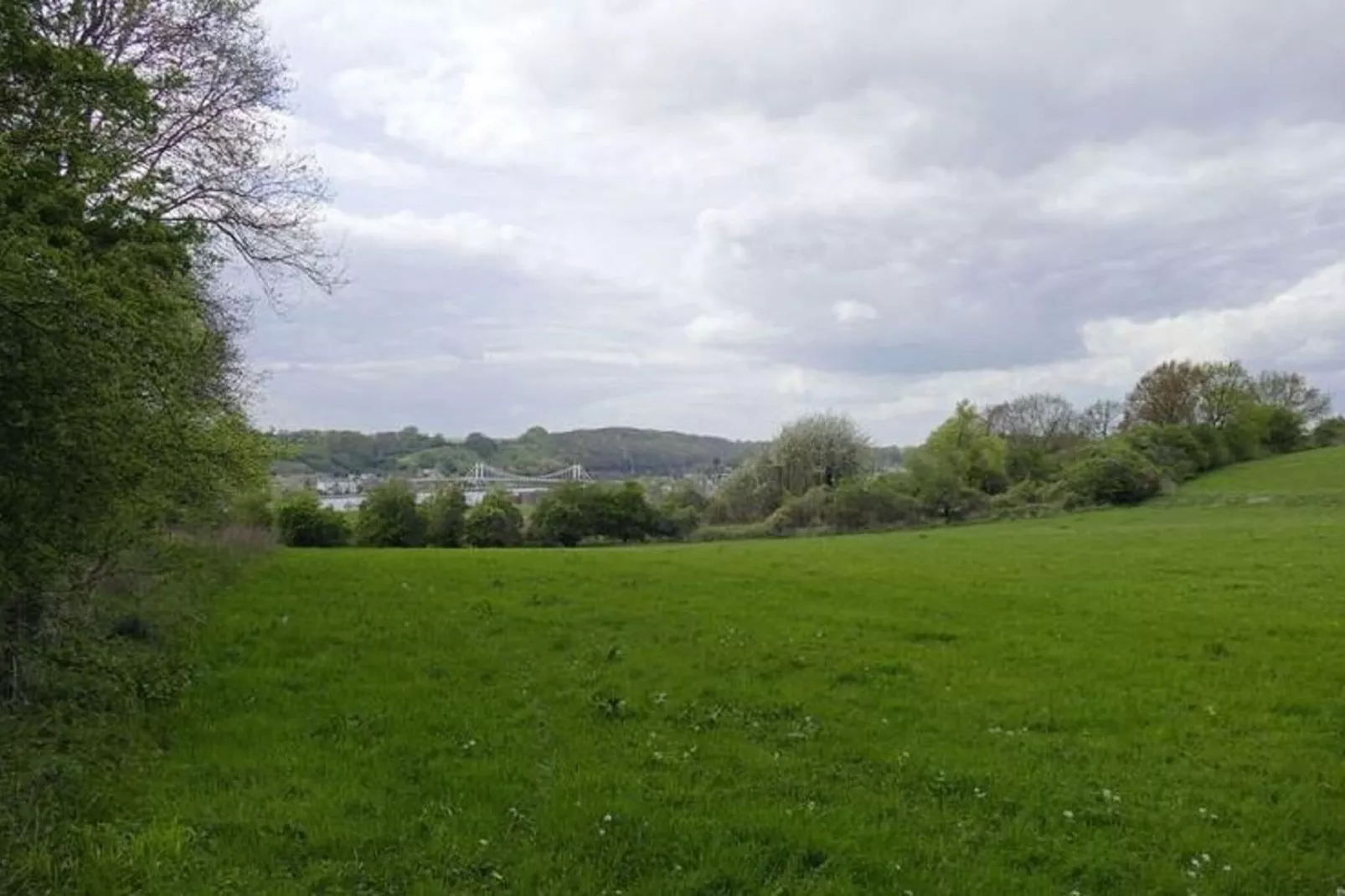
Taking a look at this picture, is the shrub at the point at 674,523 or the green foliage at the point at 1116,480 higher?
the green foliage at the point at 1116,480

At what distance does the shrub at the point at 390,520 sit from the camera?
61.2 m

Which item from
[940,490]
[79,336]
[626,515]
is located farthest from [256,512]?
[940,490]

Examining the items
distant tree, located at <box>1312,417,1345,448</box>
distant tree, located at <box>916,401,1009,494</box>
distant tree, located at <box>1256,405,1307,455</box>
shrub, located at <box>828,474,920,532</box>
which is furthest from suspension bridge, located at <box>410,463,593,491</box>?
distant tree, located at <box>1312,417,1345,448</box>

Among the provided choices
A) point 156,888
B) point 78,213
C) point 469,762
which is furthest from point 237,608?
point 156,888

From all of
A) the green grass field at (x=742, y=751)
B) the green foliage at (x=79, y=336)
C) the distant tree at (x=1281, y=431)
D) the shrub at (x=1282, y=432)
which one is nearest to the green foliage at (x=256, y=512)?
the green grass field at (x=742, y=751)

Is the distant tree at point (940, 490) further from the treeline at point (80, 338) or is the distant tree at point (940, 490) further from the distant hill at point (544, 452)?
the treeline at point (80, 338)

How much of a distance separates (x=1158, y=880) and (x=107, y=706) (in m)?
10.4

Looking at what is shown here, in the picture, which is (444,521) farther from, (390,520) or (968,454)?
(968,454)

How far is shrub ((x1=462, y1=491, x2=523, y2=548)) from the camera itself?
63.0m

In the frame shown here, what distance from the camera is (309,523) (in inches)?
2318

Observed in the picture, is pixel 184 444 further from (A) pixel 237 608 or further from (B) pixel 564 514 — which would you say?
(B) pixel 564 514

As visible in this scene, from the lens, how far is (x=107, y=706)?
1027cm

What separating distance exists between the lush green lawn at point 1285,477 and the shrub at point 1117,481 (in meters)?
2.77

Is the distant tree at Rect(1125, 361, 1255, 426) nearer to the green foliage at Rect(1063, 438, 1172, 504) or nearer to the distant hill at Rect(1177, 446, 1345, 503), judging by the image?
the distant hill at Rect(1177, 446, 1345, 503)
